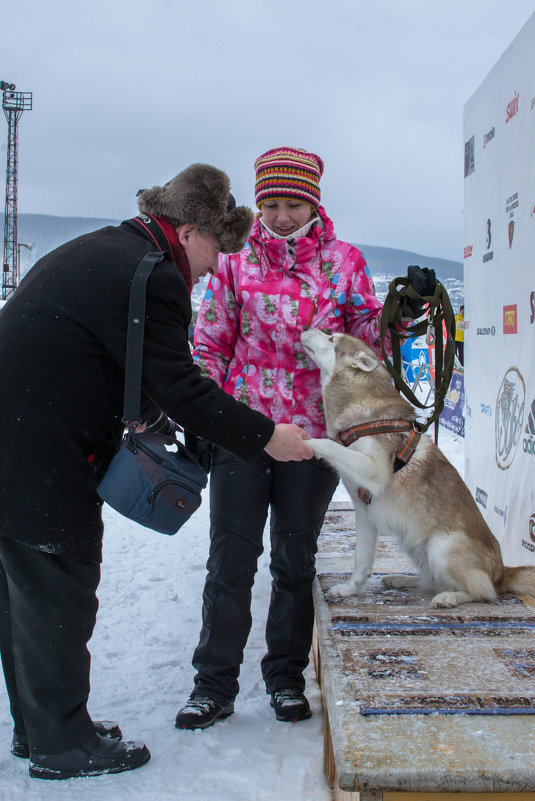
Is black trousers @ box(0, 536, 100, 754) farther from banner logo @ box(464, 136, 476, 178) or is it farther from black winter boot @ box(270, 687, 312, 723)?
banner logo @ box(464, 136, 476, 178)

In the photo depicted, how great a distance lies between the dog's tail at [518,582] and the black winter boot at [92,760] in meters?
1.55

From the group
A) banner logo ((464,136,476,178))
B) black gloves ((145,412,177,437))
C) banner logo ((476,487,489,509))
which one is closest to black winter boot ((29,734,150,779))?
black gloves ((145,412,177,437))

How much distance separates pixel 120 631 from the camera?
316cm

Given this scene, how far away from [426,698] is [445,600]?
818 millimetres

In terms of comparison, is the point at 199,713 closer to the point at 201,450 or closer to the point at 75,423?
the point at 201,450

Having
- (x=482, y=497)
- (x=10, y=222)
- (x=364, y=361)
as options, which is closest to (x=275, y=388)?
(x=364, y=361)

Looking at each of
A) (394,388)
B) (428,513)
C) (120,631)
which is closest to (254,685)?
(120,631)

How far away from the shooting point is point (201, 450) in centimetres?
254

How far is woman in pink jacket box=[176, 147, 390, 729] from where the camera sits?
2.44 metres

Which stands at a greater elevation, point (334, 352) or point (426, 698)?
point (334, 352)

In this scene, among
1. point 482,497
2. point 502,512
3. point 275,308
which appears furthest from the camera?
point 482,497

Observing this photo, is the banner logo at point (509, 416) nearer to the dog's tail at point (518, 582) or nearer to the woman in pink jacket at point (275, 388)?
the dog's tail at point (518, 582)

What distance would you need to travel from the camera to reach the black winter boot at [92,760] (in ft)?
6.48

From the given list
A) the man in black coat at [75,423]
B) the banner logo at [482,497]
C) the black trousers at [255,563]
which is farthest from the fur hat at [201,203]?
the banner logo at [482,497]
